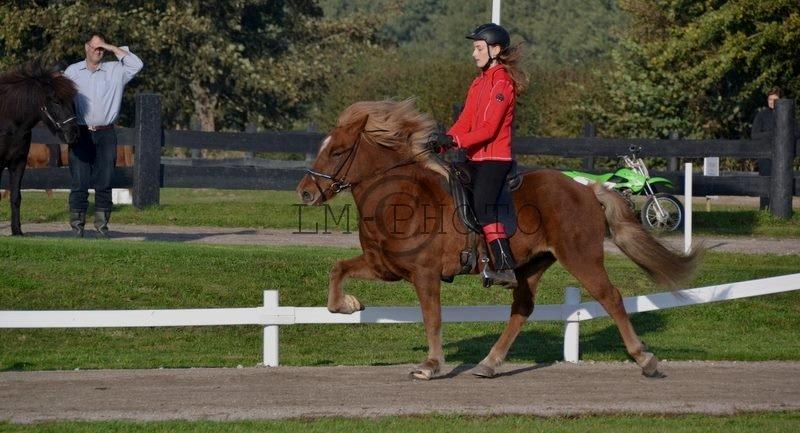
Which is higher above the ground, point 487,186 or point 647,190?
point 487,186

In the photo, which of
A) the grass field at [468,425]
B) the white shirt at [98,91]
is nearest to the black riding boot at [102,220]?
the white shirt at [98,91]

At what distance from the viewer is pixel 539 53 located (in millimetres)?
97688

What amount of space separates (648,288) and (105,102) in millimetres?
7174

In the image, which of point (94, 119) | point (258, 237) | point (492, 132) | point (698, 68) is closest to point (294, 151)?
point (258, 237)

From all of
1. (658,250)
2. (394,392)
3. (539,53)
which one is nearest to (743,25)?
(658,250)

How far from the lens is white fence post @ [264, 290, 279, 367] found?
10.6 m

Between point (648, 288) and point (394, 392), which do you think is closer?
point (394, 392)

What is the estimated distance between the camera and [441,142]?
9.66m

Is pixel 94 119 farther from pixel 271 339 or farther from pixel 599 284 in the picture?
pixel 599 284

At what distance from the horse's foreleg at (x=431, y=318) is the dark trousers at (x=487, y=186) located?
61cm

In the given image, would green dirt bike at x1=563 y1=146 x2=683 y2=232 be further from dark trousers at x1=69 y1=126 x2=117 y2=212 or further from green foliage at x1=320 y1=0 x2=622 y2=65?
green foliage at x1=320 y1=0 x2=622 y2=65

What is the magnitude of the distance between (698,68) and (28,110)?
59.7ft

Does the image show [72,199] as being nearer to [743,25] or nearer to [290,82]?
[743,25]

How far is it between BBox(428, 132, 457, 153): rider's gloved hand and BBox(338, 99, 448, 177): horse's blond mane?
9 cm
